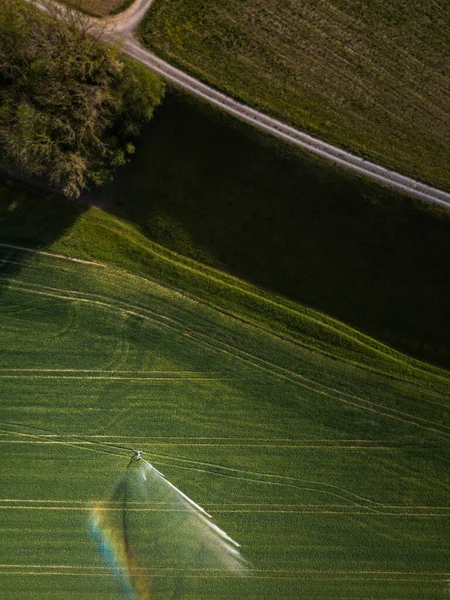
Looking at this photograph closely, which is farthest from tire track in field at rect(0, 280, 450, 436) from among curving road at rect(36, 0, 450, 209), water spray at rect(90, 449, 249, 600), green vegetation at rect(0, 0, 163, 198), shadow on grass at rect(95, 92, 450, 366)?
curving road at rect(36, 0, 450, 209)

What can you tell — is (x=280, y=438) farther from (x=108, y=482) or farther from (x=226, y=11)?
(x=226, y=11)

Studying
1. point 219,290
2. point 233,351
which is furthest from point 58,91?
point 233,351

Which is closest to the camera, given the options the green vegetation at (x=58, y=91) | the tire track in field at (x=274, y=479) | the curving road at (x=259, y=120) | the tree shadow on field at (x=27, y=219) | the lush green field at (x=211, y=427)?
the green vegetation at (x=58, y=91)

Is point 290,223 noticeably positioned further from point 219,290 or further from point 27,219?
point 27,219

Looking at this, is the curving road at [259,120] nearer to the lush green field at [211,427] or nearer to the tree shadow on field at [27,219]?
→ the lush green field at [211,427]

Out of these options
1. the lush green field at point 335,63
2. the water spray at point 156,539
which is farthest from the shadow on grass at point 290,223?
the water spray at point 156,539

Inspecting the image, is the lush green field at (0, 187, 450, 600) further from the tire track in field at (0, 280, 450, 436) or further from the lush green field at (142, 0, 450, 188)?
the lush green field at (142, 0, 450, 188)

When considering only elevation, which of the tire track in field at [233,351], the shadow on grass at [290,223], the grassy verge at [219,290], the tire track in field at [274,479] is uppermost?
the shadow on grass at [290,223]
